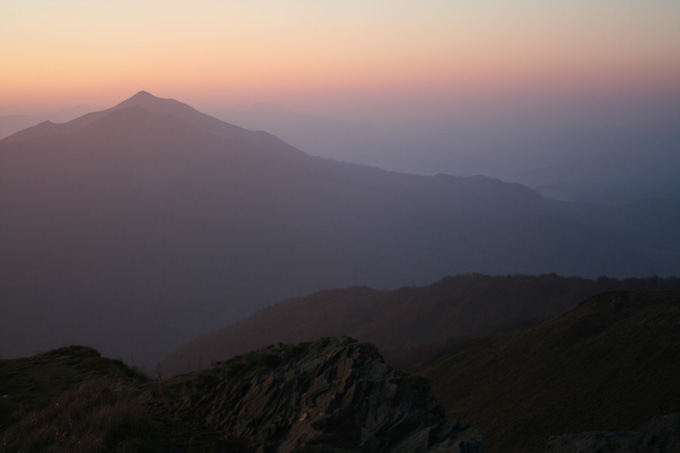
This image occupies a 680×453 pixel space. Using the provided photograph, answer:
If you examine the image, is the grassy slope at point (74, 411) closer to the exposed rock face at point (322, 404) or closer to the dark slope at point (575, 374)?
the exposed rock face at point (322, 404)

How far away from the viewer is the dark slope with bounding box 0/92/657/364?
102 metres

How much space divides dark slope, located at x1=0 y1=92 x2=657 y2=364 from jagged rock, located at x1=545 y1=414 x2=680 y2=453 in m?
88.4

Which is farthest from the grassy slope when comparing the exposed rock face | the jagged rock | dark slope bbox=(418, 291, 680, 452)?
dark slope bbox=(418, 291, 680, 452)

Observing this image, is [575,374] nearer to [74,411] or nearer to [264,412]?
[264,412]

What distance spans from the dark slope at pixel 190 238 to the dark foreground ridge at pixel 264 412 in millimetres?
82882

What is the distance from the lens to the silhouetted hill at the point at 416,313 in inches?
1496

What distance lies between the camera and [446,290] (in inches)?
1988

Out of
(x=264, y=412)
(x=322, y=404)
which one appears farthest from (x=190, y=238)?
(x=322, y=404)

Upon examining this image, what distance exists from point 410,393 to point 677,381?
28.2 feet

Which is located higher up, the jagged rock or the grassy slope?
the grassy slope

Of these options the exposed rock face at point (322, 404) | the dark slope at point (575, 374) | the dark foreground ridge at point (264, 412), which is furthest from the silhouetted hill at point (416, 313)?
the dark foreground ridge at point (264, 412)

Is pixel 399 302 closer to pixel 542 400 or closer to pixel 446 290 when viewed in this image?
pixel 446 290

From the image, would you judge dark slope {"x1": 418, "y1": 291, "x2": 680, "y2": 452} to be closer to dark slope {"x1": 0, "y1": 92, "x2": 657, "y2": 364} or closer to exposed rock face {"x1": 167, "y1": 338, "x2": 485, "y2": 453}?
exposed rock face {"x1": 167, "y1": 338, "x2": 485, "y2": 453}

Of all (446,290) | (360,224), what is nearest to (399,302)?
(446,290)
